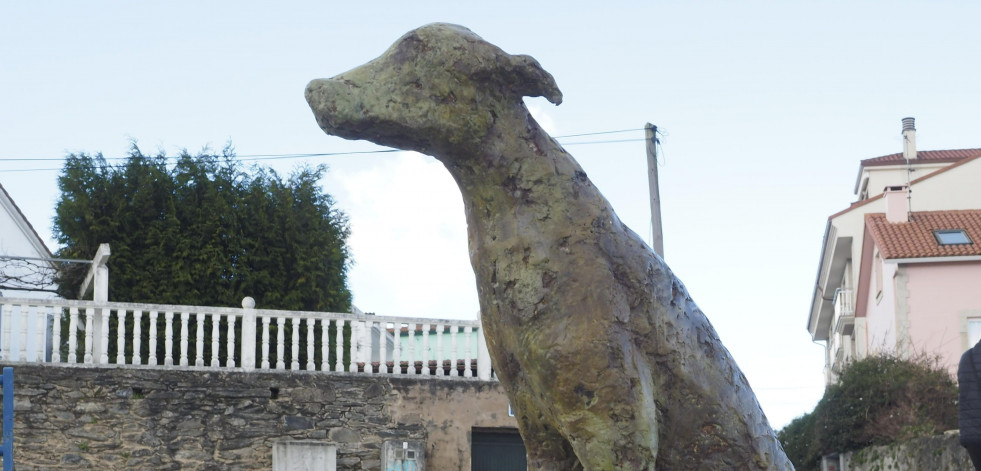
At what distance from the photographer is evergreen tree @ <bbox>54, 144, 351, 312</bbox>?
49.8ft

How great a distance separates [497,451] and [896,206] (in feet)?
44.4

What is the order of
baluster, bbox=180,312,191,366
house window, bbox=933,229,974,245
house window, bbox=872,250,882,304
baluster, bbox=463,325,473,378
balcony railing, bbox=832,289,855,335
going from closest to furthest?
baluster, bbox=180,312,191,366, baluster, bbox=463,325,473,378, house window, bbox=933,229,974,245, house window, bbox=872,250,882,304, balcony railing, bbox=832,289,855,335

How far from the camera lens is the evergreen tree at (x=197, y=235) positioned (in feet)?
49.8

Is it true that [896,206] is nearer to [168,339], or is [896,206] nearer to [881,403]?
[881,403]

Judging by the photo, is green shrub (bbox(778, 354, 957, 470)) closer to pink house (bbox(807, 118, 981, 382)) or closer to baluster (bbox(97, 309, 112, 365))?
pink house (bbox(807, 118, 981, 382))

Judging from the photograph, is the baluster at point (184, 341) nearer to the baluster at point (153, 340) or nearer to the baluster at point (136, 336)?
the baluster at point (153, 340)

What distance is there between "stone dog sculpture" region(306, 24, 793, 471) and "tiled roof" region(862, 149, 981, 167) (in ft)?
96.3

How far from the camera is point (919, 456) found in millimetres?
12938

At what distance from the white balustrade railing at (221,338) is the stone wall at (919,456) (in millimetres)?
4612

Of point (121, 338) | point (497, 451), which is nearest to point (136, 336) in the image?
point (121, 338)

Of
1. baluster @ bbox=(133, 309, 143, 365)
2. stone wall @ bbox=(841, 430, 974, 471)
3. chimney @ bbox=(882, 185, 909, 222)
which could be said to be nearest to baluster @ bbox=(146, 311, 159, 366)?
baluster @ bbox=(133, 309, 143, 365)

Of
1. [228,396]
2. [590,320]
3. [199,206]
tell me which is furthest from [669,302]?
[199,206]

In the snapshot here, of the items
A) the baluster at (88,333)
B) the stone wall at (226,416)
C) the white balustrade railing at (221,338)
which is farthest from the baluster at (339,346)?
the baluster at (88,333)

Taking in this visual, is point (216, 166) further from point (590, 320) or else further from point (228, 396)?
point (590, 320)
